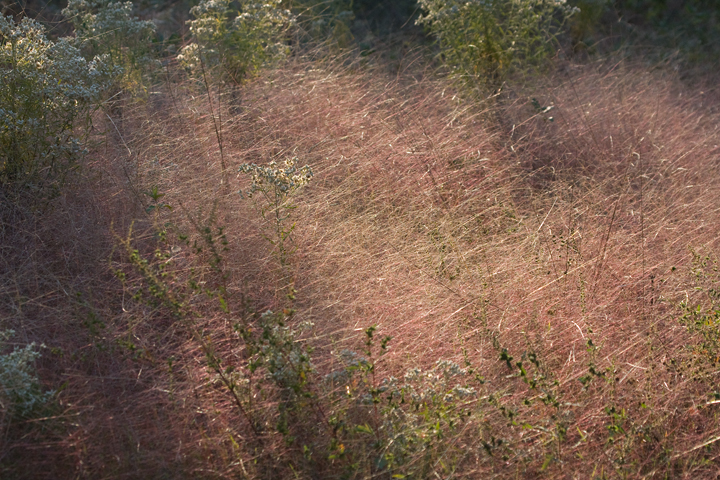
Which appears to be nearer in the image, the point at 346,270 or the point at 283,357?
the point at 283,357

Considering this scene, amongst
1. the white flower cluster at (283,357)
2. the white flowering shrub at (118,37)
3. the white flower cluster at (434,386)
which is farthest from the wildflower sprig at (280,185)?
the white flowering shrub at (118,37)

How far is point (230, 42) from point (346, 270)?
103 inches

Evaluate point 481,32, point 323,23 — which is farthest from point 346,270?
point 323,23

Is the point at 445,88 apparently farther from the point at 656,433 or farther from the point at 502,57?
the point at 656,433

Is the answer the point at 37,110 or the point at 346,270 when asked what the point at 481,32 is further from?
the point at 37,110

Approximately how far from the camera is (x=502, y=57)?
5.11 metres

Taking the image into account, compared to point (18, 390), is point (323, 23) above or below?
above

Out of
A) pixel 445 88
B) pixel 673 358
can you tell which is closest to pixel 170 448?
pixel 673 358

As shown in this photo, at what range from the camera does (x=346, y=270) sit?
308 centimetres

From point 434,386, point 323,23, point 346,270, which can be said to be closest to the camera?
point 434,386

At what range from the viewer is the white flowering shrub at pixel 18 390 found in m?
2.15

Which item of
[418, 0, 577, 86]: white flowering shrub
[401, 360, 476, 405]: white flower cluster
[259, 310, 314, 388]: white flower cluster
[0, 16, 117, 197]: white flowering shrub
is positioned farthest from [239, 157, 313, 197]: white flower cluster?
[418, 0, 577, 86]: white flowering shrub

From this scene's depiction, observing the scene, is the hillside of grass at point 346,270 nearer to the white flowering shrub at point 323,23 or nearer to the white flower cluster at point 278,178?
the white flower cluster at point 278,178

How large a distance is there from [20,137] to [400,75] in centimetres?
307
